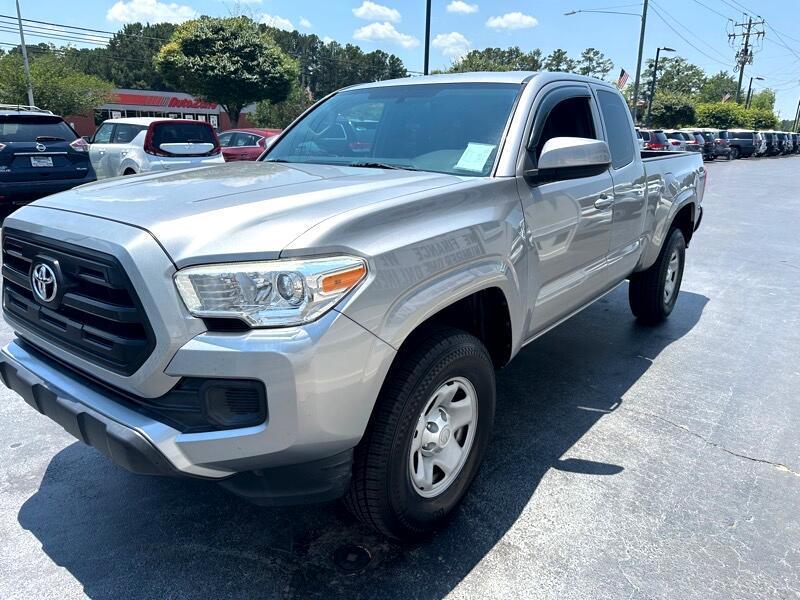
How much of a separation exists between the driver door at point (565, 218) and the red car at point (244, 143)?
11748 millimetres

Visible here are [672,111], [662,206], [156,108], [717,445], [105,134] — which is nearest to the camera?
[717,445]

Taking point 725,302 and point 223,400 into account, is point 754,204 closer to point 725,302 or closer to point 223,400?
point 725,302

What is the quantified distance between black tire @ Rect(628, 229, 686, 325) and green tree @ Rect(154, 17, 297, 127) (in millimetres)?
29818

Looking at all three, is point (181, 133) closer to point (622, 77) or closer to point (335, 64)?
point (622, 77)

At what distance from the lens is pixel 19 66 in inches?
1328

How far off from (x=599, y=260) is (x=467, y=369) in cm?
167

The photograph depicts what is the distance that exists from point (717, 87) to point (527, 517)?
127936 millimetres

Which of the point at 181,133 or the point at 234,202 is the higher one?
the point at 181,133

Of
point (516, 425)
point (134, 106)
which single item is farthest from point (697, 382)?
point (134, 106)

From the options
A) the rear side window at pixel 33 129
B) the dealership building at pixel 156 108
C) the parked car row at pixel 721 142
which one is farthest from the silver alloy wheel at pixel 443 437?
the dealership building at pixel 156 108

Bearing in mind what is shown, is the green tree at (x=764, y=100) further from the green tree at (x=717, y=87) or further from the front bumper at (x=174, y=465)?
the front bumper at (x=174, y=465)

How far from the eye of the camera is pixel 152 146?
11242 mm

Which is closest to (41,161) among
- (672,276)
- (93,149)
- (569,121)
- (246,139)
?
(93,149)

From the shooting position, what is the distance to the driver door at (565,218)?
295cm
